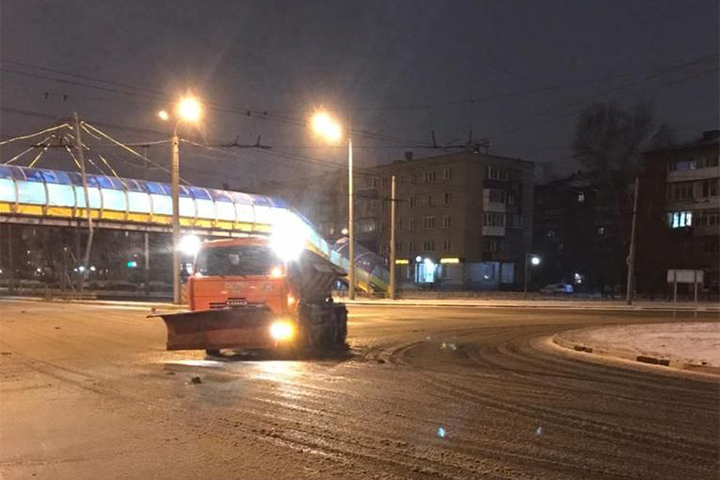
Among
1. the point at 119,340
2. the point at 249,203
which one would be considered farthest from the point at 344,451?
the point at 249,203

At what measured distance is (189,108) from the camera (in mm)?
28688

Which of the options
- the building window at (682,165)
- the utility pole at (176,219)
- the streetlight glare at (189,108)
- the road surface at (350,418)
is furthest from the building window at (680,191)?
the road surface at (350,418)

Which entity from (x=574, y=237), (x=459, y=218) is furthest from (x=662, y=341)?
(x=574, y=237)

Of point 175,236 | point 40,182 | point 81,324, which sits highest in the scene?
point 40,182

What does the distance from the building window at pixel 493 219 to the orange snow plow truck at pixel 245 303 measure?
208 feet

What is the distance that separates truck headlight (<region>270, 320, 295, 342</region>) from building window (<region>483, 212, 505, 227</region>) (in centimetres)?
6464

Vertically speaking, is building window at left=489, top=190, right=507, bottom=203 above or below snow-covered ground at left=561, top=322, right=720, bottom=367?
above

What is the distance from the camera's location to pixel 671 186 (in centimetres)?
6600

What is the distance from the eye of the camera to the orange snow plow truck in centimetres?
1367

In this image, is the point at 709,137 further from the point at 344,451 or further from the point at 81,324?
the point at 344,451

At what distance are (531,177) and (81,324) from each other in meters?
67.7

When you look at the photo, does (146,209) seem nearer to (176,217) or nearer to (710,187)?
A: (176,217)

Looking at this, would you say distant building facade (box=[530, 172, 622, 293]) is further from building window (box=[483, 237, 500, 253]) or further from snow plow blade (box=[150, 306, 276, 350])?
snow plow blade (box=[150, 306, 276, 350])

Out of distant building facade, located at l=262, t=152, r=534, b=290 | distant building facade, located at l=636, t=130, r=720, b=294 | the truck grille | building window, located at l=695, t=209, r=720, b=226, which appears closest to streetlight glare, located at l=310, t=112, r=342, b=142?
the truck grille
